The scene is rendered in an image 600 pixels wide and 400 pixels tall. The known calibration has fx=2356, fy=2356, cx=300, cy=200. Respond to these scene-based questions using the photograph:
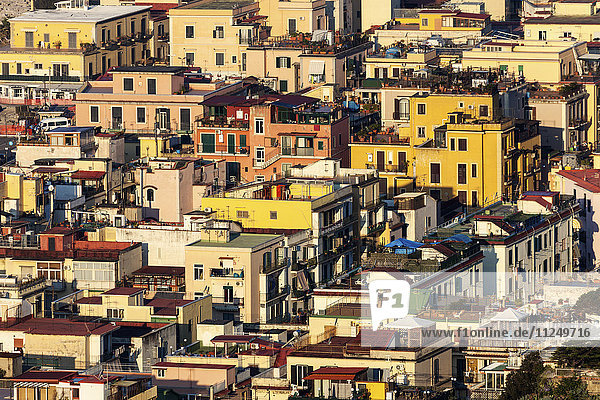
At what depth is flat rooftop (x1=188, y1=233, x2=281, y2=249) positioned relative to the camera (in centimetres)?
9462

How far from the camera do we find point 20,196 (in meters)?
108

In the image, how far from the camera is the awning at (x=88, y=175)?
4316 inches

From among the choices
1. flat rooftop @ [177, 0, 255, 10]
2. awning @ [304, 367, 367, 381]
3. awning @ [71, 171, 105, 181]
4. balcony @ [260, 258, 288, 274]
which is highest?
flat rooftop @ [177, 0, 255, 10]

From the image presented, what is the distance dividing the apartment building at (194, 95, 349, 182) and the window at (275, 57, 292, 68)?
2152 centimetres

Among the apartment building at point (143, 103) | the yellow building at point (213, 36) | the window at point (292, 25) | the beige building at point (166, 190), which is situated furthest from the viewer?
the window at point (292, 25)

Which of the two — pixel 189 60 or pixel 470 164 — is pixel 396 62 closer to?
pixel 189 60

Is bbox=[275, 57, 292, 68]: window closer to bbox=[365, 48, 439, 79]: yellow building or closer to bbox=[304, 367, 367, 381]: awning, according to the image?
bbox=[365, 48, 439, 79]: yellow building

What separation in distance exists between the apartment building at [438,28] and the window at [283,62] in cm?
862

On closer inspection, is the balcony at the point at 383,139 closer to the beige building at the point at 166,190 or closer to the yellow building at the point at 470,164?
the yellow building at the point at 470,164

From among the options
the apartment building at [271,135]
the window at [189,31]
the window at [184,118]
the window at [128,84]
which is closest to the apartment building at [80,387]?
the apartment building at [271,135]

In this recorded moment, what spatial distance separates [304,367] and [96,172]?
35.8 meters

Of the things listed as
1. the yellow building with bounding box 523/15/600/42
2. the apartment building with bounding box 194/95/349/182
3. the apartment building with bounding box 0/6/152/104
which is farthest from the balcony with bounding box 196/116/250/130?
the yellow building with bounding box 523/15/600/42

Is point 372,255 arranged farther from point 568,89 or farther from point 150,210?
point 568,89

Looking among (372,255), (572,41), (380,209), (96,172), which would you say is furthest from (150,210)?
(572,41)
